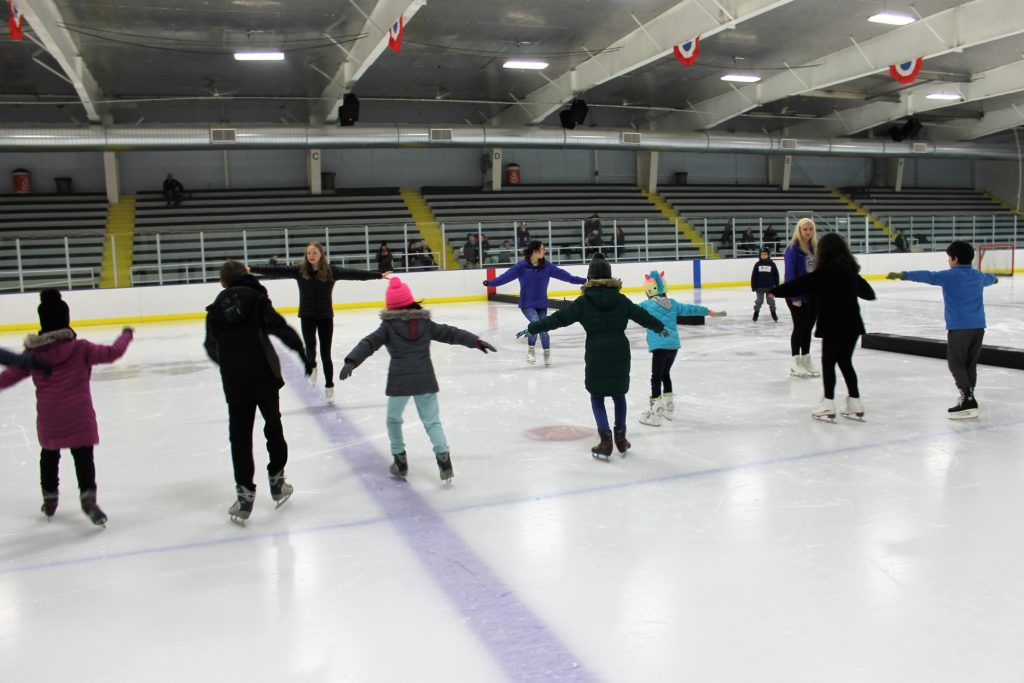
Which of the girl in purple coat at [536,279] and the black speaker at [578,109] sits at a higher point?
the black speaker at [578,109]

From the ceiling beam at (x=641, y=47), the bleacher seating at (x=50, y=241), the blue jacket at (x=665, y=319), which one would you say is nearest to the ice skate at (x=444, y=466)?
the blue jacket at (x=665, y=319)

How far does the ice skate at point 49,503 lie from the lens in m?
4.09

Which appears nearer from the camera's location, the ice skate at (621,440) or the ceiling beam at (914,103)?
the ice skate at (621,440)

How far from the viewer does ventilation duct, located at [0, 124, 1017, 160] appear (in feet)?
65.0

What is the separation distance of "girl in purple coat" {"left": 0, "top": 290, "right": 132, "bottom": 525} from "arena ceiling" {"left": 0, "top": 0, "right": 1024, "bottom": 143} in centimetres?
1032

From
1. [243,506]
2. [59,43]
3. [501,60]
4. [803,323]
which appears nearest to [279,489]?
[243,506]

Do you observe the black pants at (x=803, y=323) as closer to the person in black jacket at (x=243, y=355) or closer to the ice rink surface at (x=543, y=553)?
the ice rink surface at (x=543, y=553)

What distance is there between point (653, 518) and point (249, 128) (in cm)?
1928

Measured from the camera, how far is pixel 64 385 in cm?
390

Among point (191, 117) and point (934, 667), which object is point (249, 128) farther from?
point (934, 667)

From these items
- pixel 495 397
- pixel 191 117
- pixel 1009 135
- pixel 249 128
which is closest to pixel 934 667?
pixel 495 397

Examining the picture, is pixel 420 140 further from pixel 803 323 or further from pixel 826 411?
pixel 826 411

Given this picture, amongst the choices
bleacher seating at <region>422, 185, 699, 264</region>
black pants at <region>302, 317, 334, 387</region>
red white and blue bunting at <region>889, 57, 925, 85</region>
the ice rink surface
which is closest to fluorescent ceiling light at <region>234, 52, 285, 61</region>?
bleacher seating at <region>422, 185, 699, 264</region>

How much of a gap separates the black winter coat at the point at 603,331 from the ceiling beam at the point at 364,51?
9500mm
